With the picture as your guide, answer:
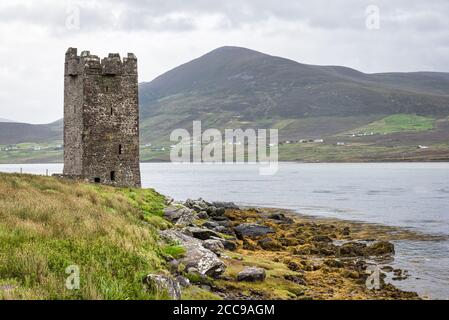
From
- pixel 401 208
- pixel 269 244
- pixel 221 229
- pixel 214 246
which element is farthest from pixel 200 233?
pixel 401 208

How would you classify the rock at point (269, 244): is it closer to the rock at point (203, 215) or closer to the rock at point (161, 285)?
the rock at point (203, 215)

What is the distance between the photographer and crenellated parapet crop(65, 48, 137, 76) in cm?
3797

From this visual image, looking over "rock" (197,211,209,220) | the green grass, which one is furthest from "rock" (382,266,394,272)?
"rock" (197,211,209,220)

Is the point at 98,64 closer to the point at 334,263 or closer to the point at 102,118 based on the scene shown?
the point at 102,118

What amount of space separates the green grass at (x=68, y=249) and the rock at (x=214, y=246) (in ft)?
9.18

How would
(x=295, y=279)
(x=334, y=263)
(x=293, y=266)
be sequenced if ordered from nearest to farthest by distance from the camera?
1. (x=295, y=279)
2. (x=293, y=266)
3. (x=334, y=263)

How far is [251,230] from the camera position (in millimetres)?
33406

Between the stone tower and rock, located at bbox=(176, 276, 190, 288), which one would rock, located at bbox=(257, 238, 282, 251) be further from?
rock, located at bbox=(176, 276, 190, 288)

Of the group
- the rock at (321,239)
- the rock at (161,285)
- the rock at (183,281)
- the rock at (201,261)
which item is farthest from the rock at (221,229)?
the rock at (161,285)

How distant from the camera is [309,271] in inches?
905

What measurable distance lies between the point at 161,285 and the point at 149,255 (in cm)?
331

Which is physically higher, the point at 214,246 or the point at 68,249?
the point at 68,249

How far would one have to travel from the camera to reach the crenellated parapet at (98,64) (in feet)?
125
